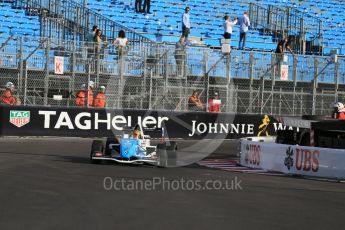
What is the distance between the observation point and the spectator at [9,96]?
23453mm

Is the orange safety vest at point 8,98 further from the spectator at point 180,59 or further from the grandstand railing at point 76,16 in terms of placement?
the grandstand railing at point 76,16

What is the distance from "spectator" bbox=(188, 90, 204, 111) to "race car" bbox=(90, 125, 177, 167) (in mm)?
9901

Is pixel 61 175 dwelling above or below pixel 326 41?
below

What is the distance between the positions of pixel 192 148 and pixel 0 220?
50.7ft

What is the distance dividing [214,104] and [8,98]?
A: 7.76 meters

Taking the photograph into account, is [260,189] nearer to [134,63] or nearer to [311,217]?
[311,217]

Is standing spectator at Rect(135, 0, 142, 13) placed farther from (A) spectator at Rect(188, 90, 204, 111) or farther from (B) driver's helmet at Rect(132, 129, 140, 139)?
(B) driver's helmet at Rect(132, 129, 140, 139)

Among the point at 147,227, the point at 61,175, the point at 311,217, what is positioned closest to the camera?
the point at 147,227

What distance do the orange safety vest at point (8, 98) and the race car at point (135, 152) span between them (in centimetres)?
853

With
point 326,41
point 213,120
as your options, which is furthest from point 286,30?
point 213,120

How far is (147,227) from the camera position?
26.1ft

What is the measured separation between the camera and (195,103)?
26.2m

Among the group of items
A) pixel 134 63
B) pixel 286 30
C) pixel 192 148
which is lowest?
pixel 192 148

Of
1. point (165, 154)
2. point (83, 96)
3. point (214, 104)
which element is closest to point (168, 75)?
point (214, 104)
